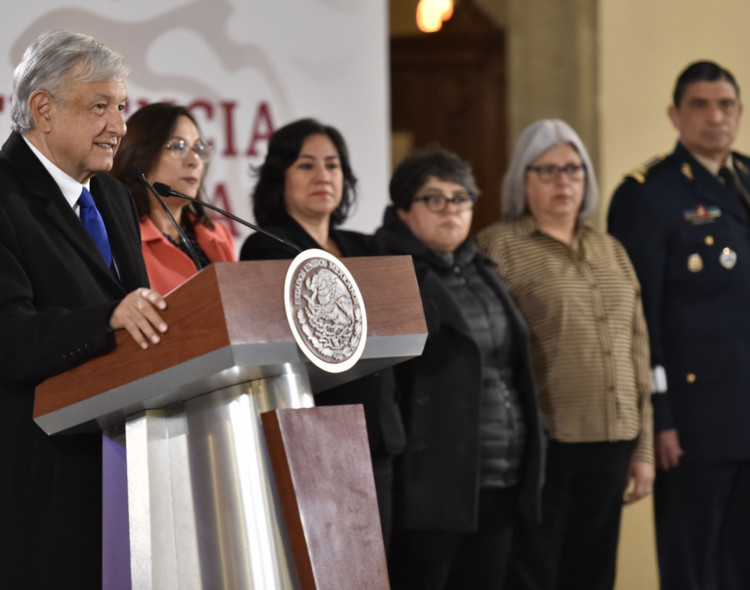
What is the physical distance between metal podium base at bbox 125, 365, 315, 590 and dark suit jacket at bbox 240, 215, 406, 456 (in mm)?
1157

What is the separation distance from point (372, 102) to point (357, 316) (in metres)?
2.30

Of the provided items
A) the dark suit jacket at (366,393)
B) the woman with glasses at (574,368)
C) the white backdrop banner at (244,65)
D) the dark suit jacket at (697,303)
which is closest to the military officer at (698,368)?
the dark suit jacket at (697,303)

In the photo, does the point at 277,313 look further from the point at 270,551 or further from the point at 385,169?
the point at 385,169

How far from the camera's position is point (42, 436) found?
1.78 metres

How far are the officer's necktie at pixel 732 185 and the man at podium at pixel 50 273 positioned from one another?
2634mm

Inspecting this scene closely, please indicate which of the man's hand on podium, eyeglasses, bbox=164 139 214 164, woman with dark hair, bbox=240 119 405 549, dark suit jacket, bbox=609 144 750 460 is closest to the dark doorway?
dark suit jacket, bbox=609 144 750 460

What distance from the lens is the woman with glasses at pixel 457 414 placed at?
304 centimetres

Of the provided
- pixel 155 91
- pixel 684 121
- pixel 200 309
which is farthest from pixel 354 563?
pixel 684 121

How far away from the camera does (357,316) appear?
157cm

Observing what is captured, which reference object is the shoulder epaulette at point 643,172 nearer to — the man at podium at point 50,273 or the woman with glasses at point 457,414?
the woman with glasses at point 457,414

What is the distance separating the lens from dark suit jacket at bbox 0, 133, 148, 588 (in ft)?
5.77

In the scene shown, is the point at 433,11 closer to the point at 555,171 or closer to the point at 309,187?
the point at 555,171

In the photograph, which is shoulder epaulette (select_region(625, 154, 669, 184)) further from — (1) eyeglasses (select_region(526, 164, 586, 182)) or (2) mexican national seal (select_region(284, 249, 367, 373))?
(2) mexican national seal (select_region(284, 249, 367, 373))

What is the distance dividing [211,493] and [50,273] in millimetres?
471
